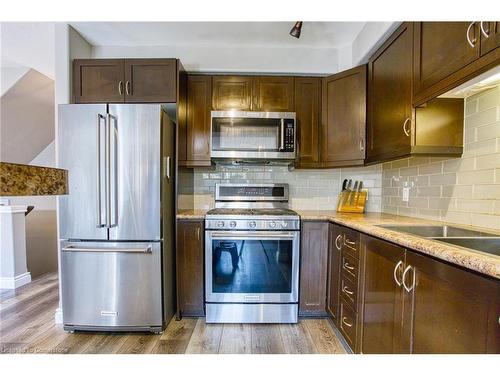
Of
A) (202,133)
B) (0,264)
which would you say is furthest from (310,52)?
(0,264)

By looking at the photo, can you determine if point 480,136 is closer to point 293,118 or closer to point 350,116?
point 350,116

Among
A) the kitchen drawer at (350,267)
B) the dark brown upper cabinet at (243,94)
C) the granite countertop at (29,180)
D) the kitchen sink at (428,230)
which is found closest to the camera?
the granite countertop at (29,180)

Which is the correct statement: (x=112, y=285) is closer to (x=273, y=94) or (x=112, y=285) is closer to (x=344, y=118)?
(x=273, y=94)

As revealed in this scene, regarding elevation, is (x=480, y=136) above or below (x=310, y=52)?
below

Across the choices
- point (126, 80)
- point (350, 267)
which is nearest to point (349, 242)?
point (350, 267)

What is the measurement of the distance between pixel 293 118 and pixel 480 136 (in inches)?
50.6

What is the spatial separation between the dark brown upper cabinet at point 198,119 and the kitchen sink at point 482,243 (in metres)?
1.87

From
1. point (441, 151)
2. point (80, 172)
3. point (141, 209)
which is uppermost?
point (441, 151)

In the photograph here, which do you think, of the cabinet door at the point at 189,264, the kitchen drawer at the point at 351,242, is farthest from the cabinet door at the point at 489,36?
the cabinet door at the point at 189,264

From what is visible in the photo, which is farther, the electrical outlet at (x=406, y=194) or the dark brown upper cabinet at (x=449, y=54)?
the electrical outlet at (x=406, y=194)

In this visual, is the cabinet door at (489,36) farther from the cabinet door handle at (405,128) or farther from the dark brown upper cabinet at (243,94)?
the dark brown upper cabinet at (243,94)

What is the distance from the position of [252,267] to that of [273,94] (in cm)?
161

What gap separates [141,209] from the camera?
1.82m

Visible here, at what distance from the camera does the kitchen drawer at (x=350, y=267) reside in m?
1.54
